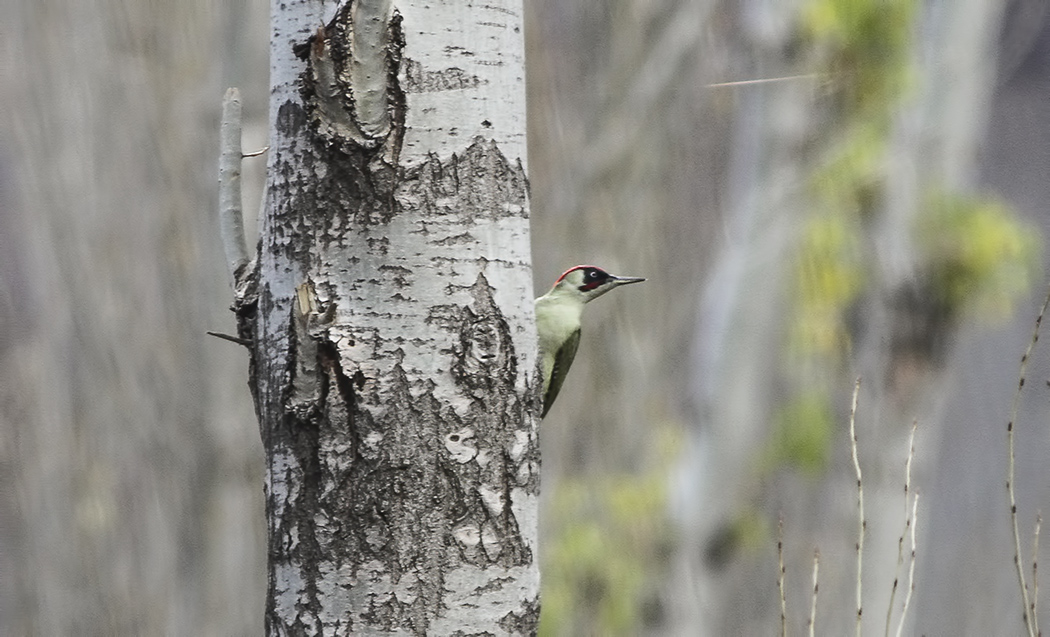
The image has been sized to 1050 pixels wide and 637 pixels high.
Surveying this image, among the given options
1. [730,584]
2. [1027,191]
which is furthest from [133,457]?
[1027,191]

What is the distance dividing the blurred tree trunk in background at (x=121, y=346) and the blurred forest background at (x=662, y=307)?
0.05 feet

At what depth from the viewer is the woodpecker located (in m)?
2.48

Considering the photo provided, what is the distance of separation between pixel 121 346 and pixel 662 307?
2.55 metres

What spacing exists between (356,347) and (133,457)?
15.3 ft

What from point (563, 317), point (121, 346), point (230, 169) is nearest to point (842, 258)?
point (563, 317)

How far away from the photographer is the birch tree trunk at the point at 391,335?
1328mm

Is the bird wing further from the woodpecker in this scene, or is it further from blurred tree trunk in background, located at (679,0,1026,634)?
blurred tree trunk in background, located at (679,0,1026,634)

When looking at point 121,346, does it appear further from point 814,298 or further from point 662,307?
point 814,298

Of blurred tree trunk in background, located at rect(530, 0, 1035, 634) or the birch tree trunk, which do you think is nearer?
the birch tree trunk

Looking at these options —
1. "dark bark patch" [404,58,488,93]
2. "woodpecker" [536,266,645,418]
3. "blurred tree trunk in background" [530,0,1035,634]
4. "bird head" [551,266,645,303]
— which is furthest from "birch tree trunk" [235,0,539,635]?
"blurred tree trunk in background" [530,0,1035,634]

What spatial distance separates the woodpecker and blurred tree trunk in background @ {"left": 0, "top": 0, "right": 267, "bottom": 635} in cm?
310

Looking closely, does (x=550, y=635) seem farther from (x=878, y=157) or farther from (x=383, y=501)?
(x=383, y=501)

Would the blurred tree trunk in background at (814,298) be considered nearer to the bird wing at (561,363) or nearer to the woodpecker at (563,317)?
the woodpecker at (563,317)

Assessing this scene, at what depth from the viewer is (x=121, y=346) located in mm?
5430
